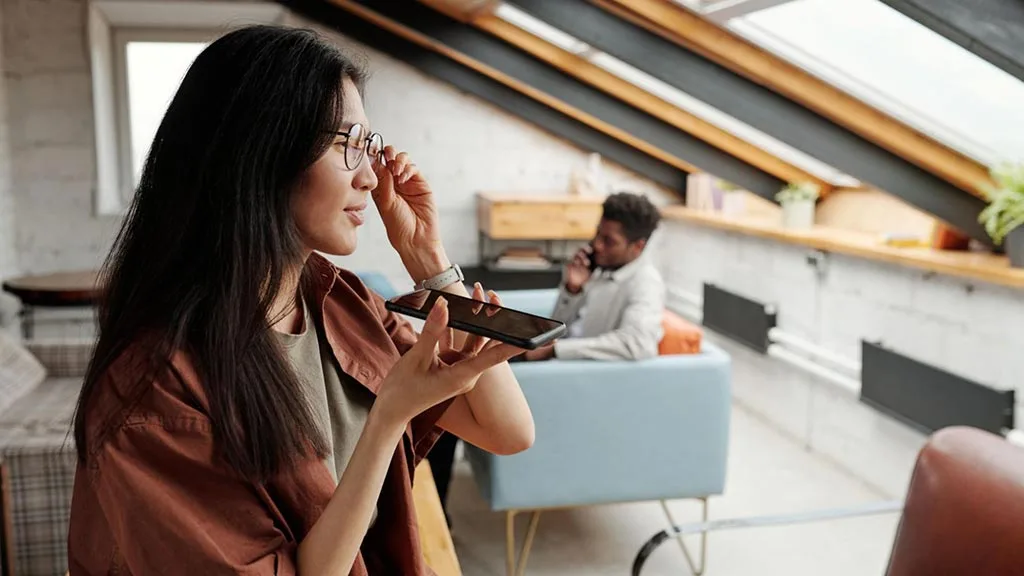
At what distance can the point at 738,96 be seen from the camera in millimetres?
3459

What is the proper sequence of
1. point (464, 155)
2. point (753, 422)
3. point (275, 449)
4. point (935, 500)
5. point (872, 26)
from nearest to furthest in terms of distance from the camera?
1. point (275, 449)
2. point (935, 500)
3. point (872, 26)
4. point (753, 422)
5. point (464, 155)

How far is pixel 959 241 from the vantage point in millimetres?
3271

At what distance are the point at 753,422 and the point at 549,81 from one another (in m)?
2.13

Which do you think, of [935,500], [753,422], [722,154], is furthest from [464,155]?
[935,500]

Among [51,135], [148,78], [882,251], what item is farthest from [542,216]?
[51,135]

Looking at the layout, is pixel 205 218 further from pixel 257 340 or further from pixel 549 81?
pixel 549 81

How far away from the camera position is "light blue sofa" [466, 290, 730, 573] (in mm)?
2775

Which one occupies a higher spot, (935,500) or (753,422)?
(935,500)

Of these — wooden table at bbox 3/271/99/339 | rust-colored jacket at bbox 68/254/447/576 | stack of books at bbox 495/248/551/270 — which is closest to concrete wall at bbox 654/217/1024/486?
stack of books at bbox 495/248/551/270

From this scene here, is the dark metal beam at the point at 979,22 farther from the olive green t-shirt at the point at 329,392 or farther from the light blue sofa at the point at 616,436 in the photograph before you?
the olive green t-shirt at the point at 329,392

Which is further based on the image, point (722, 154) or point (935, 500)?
point (722, 154)

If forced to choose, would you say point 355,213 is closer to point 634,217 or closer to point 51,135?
point 634,217

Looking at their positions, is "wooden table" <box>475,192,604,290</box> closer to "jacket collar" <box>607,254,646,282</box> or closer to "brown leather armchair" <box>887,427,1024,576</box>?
"jacket collar" <box>607,254,646,282</box>

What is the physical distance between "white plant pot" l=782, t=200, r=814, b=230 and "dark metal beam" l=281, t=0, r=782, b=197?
17.1 inches
